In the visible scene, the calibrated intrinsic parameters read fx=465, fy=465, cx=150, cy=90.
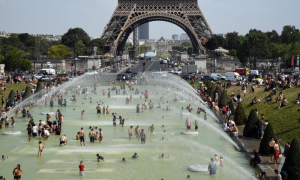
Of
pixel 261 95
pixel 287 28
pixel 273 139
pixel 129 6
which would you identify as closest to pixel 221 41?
pixel 287 28

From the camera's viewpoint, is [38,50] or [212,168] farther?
[38,50]

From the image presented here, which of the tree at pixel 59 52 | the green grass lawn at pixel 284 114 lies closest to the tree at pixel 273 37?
the tree at pixel 59 52

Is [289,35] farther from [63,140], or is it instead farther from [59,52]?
[63,140]

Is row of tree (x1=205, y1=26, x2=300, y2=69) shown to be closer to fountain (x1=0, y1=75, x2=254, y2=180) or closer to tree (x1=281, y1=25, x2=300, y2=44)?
tree (x1=281, y1=25, x2=300, y2=44)

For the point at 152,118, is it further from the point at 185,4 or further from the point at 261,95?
the point at 185,4

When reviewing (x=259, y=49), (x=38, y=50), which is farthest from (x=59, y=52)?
(x=259, y=49)

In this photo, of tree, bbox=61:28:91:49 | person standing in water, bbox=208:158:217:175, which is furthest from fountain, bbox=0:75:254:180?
tree, bbox=61:28:91:49

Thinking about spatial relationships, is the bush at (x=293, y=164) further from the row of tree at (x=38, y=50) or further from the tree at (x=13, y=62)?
the tree at (x=13, y=62)

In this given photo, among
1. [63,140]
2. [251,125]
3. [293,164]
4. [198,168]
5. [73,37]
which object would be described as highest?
[73,37]
